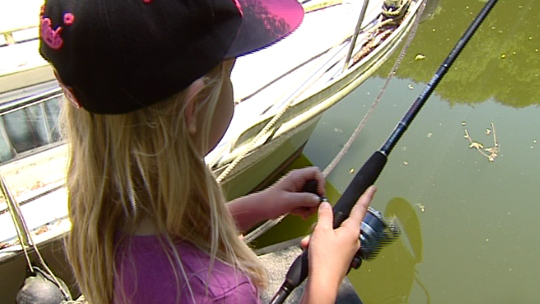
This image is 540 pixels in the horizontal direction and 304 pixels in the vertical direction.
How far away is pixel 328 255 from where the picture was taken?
110cm

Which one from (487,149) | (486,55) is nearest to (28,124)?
(487,149)

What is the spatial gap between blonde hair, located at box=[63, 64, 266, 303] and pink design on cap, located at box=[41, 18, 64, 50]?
0.13m

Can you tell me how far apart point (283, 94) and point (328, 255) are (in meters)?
1.49

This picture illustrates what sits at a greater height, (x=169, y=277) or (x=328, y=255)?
(x=169, y=277)

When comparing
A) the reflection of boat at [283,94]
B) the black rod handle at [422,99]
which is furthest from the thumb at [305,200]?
the reflection of boat at [283,94]

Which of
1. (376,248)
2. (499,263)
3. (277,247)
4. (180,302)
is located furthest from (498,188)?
(180,302)

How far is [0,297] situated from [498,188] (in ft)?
9.76

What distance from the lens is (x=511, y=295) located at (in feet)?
9.26

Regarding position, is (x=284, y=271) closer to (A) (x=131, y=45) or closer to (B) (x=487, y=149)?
(A) (x=131, y=45)

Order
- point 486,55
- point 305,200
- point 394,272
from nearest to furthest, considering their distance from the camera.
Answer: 1. point 305,200
2. point 394,272
3. point 486,55

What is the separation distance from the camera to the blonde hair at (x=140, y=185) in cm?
81

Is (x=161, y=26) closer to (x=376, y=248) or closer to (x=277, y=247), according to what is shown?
(x=376, y=248)

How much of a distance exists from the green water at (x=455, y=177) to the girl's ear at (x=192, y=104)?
2.32 metres

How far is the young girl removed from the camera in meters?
0.70
